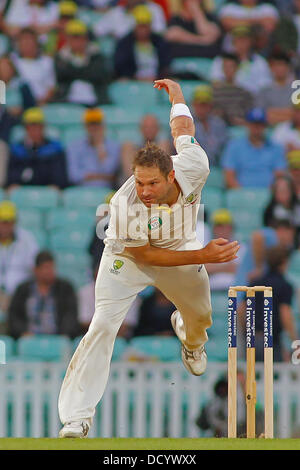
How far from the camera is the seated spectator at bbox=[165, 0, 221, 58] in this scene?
10914 millimetres

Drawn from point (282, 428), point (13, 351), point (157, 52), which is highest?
point (157, 52)

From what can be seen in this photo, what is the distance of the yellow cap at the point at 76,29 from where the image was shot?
10578mm

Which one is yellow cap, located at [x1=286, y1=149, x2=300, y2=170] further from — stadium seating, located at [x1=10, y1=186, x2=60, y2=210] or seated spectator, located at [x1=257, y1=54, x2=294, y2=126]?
stadium seating, located at [x1=10, y1=186, x2=60, y2=210]

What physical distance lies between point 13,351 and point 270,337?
349cm

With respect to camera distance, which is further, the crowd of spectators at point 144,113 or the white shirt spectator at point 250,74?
the white shirt spectator at point 250,74

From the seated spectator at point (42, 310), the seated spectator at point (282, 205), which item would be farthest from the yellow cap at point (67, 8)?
the seated spectator at point (42, 310)

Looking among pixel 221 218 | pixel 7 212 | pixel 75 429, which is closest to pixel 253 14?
pixel 221 218

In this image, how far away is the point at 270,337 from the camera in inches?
233

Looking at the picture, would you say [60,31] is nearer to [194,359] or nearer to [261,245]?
[261,245]

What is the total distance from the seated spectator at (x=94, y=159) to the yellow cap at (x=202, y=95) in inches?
35.4

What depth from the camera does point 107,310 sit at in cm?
583

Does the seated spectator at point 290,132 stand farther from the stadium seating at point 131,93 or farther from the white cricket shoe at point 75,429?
the white cricket shoe at point 75,429

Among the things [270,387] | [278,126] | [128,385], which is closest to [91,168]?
[278,126]

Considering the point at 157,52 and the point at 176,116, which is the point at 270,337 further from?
the point at 157,52
